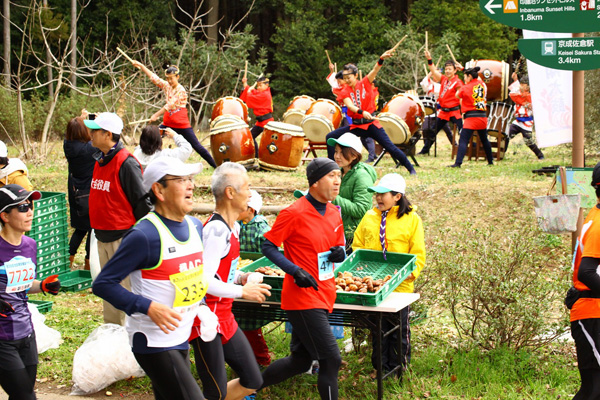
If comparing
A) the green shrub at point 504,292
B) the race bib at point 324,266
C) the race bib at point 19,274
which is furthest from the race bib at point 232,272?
the green shrub at point 504,292

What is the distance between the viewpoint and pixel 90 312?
7.32 m

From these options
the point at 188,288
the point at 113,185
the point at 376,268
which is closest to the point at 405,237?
the point at 376,268

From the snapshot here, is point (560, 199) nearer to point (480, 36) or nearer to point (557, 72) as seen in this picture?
point (557, 72)

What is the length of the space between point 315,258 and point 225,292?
0.75 m

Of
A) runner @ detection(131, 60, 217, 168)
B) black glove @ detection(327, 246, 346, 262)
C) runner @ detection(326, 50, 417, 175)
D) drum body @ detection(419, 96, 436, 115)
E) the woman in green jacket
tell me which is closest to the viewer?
black glove @ detection(327, 246, 346, 262)

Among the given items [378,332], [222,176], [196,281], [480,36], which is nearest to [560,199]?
[378,332]

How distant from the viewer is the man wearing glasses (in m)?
5.65

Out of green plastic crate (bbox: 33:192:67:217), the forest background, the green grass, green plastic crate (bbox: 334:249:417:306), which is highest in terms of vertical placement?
the forest background

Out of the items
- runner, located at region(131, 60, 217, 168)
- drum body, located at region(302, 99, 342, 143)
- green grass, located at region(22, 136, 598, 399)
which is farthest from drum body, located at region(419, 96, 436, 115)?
green grass, located at region(22, 136, 598, 399)

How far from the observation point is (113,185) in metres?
5.75

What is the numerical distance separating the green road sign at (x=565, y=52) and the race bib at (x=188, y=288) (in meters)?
3.25

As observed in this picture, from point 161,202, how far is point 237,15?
3159cm

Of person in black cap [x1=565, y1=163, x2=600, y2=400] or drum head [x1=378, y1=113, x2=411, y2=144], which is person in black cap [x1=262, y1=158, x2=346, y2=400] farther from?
drum head [x1=378, y1=113, x2=411, y2=144]

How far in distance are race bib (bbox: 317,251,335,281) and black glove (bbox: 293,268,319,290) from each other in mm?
199
